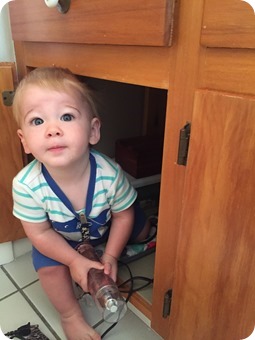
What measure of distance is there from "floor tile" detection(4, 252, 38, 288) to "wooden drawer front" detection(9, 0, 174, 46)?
2.06 feet

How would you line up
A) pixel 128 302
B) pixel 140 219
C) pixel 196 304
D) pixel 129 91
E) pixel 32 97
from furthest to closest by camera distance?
pixel 129 91
pixel 140 219
pixel 128 302
pixel 32 97
pixel 196 304

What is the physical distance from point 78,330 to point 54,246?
19 cm

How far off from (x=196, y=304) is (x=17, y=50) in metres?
0.70

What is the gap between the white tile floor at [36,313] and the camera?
2.27 ft

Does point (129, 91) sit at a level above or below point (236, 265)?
above

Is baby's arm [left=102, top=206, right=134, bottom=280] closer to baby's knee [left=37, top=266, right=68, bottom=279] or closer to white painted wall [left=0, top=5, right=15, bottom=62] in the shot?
baby's knee [left=37, top=266, right=68, bottom=279]

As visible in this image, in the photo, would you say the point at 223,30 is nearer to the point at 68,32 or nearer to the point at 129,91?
the point at 68,32

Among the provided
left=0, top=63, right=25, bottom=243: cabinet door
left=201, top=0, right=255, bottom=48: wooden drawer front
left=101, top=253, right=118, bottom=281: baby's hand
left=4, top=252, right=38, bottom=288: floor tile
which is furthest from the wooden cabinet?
left=4, top=252, right=38, bottom=288: floor tile

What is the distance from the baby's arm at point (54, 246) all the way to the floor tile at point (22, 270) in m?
0.20

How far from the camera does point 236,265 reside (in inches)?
16.0

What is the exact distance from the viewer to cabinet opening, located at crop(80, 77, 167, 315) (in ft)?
3.47

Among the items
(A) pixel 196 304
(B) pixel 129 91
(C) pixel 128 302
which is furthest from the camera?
(B) pixel 129 91

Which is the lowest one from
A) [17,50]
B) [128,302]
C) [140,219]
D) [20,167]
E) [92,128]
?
[128,302]

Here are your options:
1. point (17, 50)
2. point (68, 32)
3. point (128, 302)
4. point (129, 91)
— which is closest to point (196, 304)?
point (128, 302)
